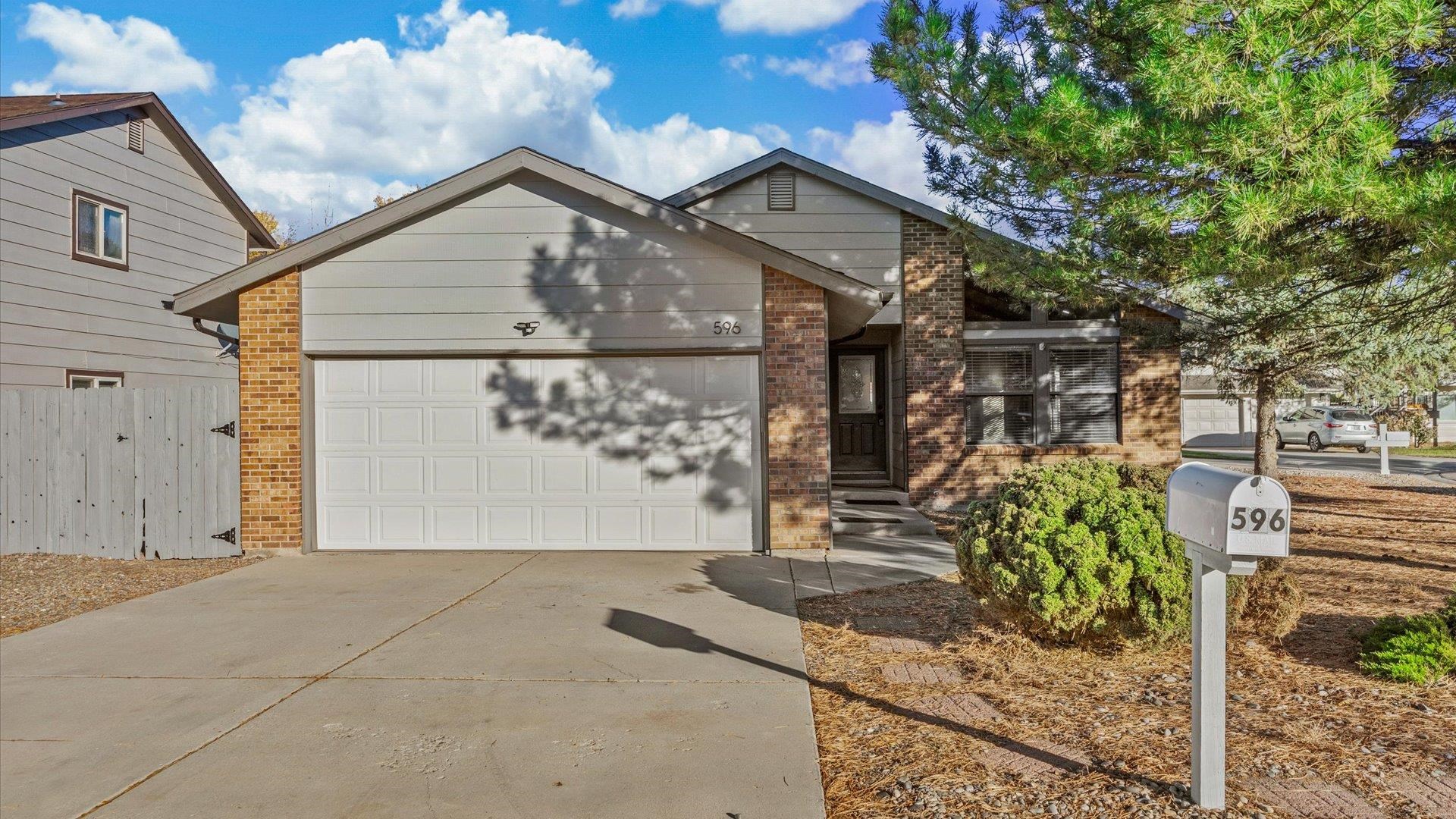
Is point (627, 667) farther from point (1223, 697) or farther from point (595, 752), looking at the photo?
point (1223, 697)

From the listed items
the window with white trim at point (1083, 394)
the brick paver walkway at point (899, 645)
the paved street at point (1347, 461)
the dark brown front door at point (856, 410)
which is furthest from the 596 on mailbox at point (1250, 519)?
the paved street at point (1347, 461)

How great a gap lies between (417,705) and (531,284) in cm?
538

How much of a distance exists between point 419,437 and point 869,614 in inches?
209

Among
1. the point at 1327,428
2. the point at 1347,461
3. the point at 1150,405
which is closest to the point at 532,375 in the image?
the point at 1150,405

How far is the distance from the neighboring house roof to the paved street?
876 inches

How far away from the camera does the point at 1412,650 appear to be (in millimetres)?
4488

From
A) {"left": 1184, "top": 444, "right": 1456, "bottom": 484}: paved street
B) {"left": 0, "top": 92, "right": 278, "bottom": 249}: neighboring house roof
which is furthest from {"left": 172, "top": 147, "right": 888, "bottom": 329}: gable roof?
{"left": 1184, "top": 444, "right": 1456, "bottom": 484}: paved street

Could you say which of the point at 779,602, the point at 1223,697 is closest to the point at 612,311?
the point at 779,602

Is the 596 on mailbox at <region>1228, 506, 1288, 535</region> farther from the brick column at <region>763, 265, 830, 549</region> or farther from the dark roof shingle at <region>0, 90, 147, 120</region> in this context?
the dark roof shingle at <region>0, 90, 147, 120</region>

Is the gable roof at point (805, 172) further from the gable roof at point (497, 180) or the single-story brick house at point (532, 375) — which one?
the gable roof at point (497, 180)

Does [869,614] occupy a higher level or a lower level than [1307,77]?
lower

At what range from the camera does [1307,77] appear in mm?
4434

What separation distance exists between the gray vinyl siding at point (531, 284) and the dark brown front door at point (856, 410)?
16.1 feet

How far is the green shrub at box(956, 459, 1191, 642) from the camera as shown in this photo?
187 inches
